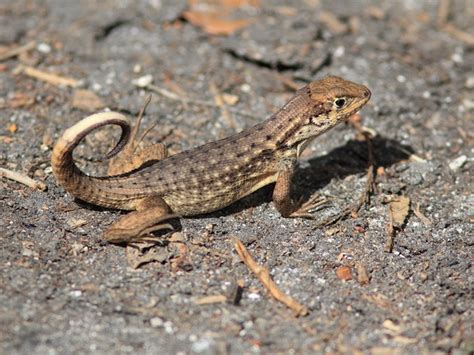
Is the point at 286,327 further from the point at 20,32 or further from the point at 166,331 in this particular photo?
the point at 20,32

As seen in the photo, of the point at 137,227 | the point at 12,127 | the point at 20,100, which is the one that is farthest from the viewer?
the point at 20,100

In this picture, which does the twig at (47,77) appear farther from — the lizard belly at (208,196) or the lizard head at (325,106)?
the lizard head at (325,106)

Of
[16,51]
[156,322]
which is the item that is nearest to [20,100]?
[16,51]

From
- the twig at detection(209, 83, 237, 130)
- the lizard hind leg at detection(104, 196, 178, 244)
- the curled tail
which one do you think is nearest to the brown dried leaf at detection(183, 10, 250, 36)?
the twig at detection(209, 83, 237, 130)

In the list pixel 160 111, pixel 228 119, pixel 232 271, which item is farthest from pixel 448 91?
pixel 232 271

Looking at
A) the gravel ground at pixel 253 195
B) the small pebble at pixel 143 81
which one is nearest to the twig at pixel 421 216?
the gravel ground at pixel 253 195

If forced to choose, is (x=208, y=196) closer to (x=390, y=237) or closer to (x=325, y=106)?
(x=325, y=106)

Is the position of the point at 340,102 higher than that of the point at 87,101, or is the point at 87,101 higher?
the point at 340,102
